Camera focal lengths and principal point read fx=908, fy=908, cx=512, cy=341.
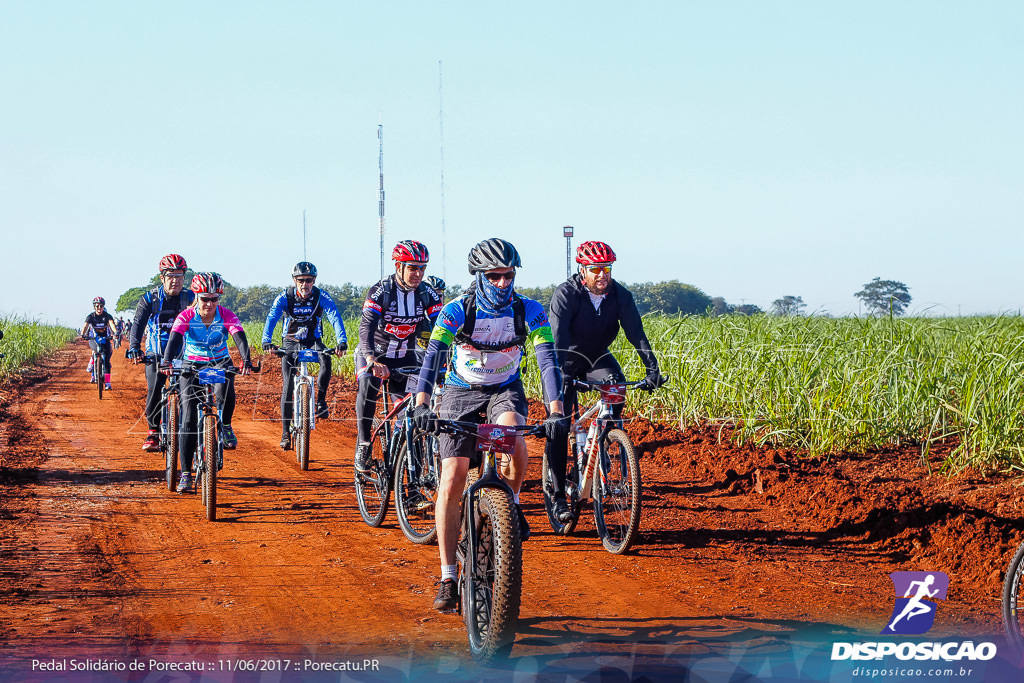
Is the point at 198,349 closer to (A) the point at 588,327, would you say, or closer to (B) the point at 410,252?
(B) the point at 410,252

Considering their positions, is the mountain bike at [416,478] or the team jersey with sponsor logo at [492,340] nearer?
the team jersey with sponsor logo at [492,340]

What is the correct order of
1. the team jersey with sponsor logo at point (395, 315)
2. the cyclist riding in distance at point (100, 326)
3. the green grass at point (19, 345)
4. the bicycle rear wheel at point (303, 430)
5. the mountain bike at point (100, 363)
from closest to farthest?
the team jersey with sponsor logo at point (395, 315)
the bicycle rear wheel at point (303, 430)
the mountain bike at point (100, 363)
the cyclist riding in distance at point (100, 326)
the green grass at point (19, 345)

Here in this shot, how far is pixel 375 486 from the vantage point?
7852 mm

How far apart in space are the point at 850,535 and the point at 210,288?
20.5 feet

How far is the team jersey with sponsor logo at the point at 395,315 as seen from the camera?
26.8 feet

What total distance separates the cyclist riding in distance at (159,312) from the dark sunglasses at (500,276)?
18.8 ft

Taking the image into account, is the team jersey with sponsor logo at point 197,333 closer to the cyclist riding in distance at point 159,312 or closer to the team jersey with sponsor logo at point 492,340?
the cyclist riding in distance at point 159,312

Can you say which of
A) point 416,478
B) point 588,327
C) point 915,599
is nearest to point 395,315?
point 416,478

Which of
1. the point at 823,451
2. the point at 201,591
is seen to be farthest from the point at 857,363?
the point at 201,591

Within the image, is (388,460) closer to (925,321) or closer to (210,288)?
(210,288)

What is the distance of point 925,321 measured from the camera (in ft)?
41.4

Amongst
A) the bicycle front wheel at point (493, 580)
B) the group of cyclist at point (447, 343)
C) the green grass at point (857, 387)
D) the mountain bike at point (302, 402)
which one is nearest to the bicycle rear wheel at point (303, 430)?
the mountain bike at point (302, 402)

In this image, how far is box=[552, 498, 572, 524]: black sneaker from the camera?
707cm

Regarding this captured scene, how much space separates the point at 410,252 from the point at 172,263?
3.64 metres
